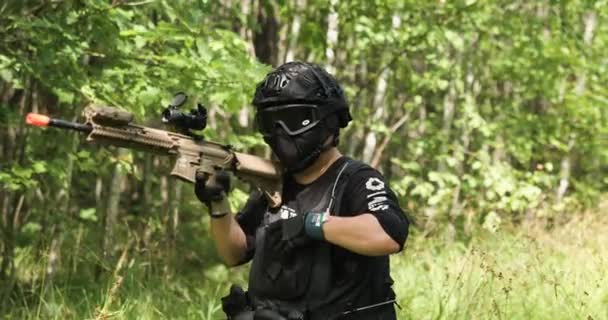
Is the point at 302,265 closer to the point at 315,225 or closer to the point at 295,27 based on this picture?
the point at 315,225

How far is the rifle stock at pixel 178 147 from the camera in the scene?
9.64 ft

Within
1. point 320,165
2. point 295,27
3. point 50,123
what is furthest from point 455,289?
point 295,27

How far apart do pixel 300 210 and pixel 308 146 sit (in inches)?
9.6

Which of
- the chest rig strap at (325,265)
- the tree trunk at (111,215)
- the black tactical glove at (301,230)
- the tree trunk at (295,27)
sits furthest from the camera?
the tree trunk at (295,27)

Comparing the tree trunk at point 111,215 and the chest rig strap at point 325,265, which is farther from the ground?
the chest rig strap at point 325,265

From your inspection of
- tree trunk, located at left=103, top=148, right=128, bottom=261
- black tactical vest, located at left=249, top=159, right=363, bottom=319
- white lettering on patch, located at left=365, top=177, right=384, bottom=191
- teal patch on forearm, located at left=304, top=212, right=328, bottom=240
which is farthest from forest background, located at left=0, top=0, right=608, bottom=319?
white lettering on patch, located at left=365, top=177, right=384, bottom=191

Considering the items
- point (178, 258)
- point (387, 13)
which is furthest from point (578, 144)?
point (178, 258)

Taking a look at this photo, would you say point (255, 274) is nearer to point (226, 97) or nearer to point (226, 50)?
point (226, 97)

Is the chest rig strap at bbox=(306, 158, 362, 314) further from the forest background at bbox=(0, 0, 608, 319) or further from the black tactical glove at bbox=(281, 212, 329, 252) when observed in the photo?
the forest background at bbox=(0, 0, 608, 319)

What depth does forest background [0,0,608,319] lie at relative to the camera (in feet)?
17.0

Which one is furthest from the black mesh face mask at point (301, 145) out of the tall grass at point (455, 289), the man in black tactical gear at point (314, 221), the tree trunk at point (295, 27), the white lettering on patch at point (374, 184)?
the tree trunk at point (295, 27)

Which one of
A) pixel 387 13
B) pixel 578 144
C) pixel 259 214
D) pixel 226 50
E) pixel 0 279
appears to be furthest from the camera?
pixel 578 144

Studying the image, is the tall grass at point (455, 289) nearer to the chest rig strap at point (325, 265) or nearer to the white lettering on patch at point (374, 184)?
the chest rig strap at point (325, 265)

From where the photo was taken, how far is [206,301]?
243 inches
